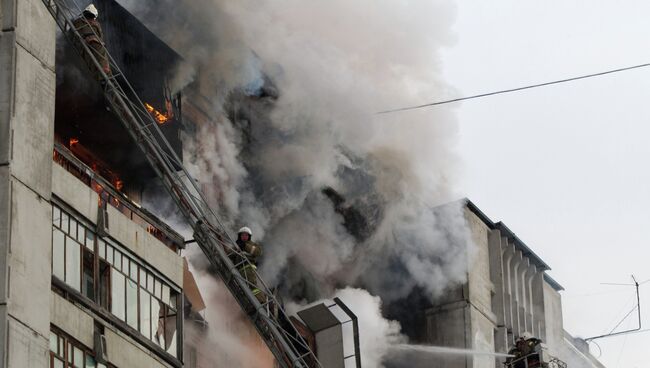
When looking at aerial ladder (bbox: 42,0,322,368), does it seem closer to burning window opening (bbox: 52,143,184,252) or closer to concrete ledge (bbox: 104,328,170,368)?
burning window opening (bbox: 52,143,184,252)

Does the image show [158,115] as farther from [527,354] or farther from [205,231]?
[527,354]

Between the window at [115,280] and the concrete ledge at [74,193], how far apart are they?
0.35m

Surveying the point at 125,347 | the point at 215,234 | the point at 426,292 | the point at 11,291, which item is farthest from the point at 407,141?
the point at 11,291

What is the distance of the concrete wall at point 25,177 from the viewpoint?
38812 millimetres

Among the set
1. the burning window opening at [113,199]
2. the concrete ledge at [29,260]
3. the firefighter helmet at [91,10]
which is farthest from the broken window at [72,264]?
the firefighter helmet at [91,10]

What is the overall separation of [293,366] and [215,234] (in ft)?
14.7

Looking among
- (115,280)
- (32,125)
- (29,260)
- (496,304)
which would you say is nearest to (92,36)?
(32,125)

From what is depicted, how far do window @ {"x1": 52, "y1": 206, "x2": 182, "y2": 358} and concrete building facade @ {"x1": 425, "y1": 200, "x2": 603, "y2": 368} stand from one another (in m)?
23.1

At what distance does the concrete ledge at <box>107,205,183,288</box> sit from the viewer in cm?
Result: 4459

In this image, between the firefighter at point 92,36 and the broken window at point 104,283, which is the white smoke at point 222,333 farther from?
the broken window at point 104,283

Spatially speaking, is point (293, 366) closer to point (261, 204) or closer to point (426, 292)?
point (261, 204)

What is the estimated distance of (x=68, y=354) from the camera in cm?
4091

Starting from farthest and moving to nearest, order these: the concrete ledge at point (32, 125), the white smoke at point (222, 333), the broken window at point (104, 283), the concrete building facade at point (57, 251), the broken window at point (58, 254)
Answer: the white smoke at point (222, 333) → the broken window at point (104, 283) → the broken window at point (58, 254) → the concrete ledge at point (32, 125) → the concrete building facade at point (57, 251)

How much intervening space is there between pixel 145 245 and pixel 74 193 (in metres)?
3.46
